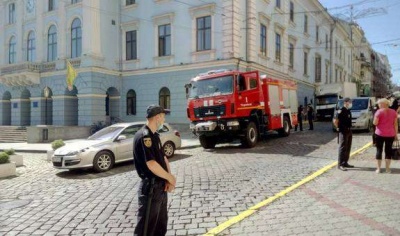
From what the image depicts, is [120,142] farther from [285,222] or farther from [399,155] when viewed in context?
[399,155]

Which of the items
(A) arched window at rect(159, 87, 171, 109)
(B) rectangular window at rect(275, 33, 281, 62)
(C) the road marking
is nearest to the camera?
(C) the road marking

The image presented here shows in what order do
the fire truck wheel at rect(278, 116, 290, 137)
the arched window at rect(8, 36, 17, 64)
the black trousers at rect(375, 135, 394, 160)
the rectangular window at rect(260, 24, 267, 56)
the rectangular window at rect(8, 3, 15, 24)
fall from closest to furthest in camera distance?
1. the black trousers at rect(375, 135, 394, 160)
2. the fire truck wheel at rect(278, 116, 290, 137)
3. the rectangular window at rect(260, 24, 267, 56)
4. the arched window at rect(8, 36, 17, 64)
5. the rectangular window at rect(8, 3, 15, 24)

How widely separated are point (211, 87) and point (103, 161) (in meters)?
5.74

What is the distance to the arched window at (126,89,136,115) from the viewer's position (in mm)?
27406

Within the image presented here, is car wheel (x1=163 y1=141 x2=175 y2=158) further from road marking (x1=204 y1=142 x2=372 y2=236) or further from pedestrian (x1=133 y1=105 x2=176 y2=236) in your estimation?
pedestrian (x1=133 y1=105 x2=176 y2=236)

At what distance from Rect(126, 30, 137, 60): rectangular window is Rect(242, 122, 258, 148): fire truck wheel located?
51.4 feet

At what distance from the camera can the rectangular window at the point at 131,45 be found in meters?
27.2

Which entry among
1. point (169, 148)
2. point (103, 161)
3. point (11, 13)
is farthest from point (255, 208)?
point (11, 13)

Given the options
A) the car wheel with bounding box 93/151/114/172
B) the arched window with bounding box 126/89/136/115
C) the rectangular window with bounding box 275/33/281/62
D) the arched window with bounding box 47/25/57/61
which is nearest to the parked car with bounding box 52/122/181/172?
the car wheel with bounding box 93/151/114/172

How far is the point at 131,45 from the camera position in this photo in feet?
90.2

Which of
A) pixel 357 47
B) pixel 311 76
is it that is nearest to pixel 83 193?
pixel 311 76

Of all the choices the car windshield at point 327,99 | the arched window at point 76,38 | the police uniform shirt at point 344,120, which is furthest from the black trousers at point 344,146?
the arched window at point 76,38

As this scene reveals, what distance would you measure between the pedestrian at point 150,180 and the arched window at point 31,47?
31053 millimetres

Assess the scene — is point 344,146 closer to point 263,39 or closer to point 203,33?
point 203,33
